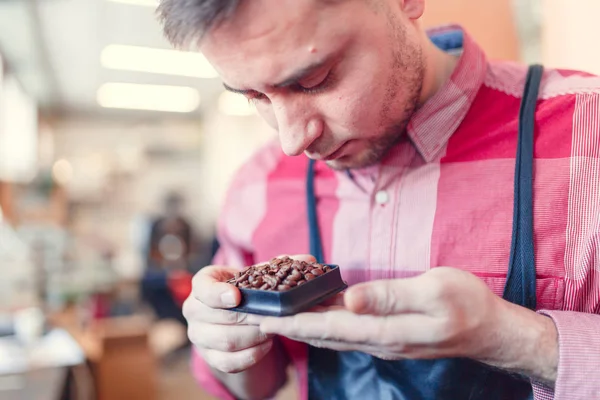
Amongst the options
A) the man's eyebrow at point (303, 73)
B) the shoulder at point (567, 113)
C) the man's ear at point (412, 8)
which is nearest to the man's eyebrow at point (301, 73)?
the man's eyebrow at point (303, 73)

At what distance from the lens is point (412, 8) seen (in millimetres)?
944

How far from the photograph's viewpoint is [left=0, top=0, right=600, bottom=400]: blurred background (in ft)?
6.06

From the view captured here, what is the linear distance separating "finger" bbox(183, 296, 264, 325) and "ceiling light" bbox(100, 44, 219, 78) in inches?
179

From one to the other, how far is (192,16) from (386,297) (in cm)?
52

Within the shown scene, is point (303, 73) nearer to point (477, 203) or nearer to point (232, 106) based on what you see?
point (477, 203)

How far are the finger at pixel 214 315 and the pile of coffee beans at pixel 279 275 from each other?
0.05 m

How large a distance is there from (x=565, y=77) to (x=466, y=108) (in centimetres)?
20

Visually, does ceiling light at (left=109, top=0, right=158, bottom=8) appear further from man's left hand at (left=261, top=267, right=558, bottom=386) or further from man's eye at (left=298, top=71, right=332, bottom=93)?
man's left hand at (left=261, top=267, right=558, bottom=386)

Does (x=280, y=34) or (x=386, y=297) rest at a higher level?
(x=280, y=34)

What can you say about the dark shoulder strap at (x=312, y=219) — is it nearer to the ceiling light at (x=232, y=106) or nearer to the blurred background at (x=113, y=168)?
the blurred background at (x=113, y=168)

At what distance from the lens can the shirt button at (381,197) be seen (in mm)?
1060

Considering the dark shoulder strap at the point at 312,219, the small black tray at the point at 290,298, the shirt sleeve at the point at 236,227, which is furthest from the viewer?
the shirt sleeve at the point at 236,227

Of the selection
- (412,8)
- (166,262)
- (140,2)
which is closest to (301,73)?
(412,8)

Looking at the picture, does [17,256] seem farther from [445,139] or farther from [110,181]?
[110,181]
